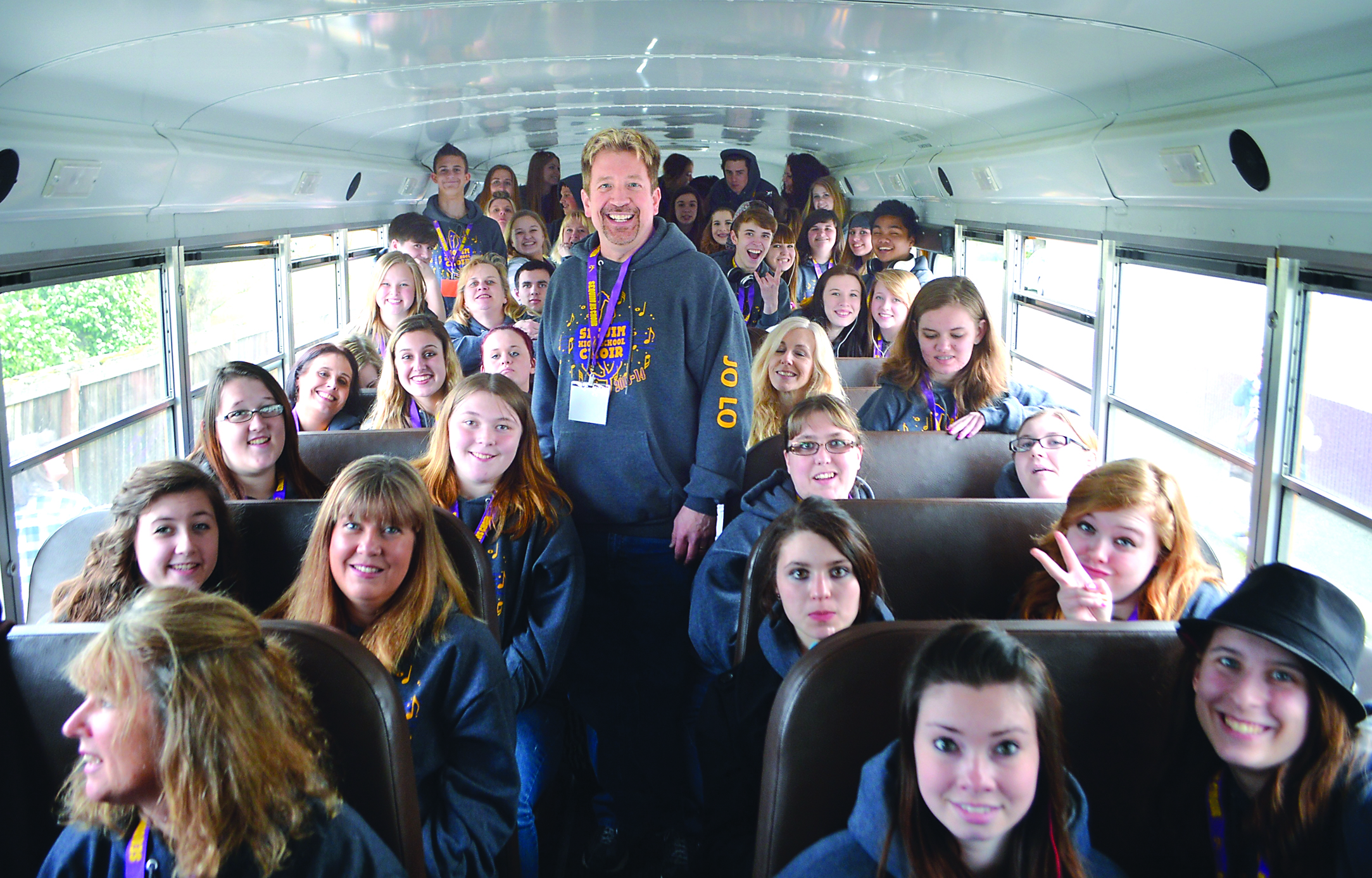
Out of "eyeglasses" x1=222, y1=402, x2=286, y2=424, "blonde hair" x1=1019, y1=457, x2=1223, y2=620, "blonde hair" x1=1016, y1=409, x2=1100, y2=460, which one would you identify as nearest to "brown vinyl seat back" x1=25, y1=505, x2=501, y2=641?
"eyeglasses" x1=222, y1=402, x2=286, y2=424

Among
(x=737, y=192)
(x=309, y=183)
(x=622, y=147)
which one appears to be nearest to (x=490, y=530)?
(x=622, y=147)

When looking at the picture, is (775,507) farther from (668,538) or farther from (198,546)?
(198,546)

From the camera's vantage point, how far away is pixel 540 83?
5691mm

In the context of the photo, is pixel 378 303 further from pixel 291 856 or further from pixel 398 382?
pixel 291 856

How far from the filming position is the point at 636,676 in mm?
3547

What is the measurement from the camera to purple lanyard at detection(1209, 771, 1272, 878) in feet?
6.53

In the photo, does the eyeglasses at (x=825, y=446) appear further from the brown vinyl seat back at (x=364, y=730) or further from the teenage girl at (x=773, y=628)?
the brown vinyl seat back at (x=364, y=730)

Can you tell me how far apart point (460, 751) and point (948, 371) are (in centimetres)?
300

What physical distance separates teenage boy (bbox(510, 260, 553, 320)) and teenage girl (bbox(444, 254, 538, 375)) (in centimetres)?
46

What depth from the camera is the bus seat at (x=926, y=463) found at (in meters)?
4.00

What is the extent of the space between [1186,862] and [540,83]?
5008mm

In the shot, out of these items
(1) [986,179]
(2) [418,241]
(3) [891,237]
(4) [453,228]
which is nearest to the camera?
(1) [986,179]

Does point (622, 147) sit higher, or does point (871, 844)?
point (622, 147)

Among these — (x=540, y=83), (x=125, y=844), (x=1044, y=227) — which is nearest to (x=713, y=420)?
(x=125, y=844)
